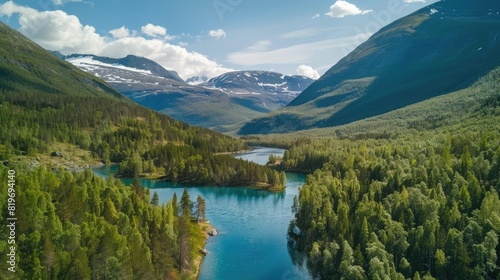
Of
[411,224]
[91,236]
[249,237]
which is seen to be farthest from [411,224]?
[91,236]

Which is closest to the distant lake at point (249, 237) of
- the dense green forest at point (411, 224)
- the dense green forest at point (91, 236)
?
the dense green forest at point (411, 224)

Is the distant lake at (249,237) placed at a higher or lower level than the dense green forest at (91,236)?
lower

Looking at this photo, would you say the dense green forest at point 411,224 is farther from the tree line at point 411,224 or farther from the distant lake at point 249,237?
the distant lake at point 249,237

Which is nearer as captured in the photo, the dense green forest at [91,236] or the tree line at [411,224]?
the dense green forest at [91,236]

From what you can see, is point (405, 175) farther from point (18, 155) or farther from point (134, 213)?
point (18, 155)

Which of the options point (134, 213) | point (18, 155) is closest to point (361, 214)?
point (134, 213)

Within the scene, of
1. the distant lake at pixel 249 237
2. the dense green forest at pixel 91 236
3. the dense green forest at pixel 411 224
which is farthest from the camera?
the distant lake at pixel 249 237

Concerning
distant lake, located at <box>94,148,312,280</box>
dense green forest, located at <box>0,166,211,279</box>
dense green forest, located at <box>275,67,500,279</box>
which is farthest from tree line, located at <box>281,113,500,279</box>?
dense green forest, located at <box>0,166,211,279</box>
